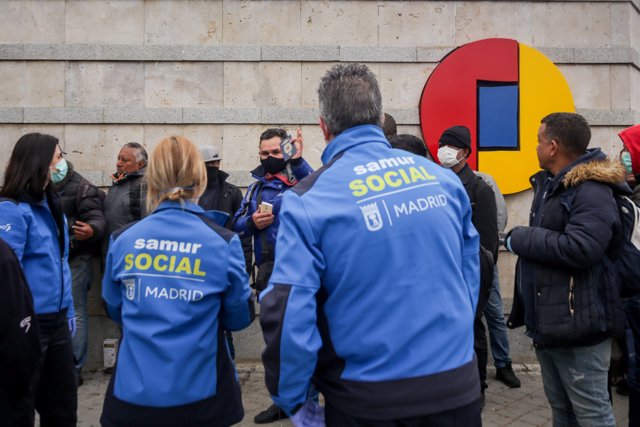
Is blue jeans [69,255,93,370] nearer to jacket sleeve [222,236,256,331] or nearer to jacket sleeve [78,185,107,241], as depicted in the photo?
jacket sleeve [78,185,107,241]

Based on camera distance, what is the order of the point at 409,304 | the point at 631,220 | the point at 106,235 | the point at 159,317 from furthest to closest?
the point at 106,235 < the point at 631,220 < the point at 159,317 < the point at 409,304

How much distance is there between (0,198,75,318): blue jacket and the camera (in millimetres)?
3189

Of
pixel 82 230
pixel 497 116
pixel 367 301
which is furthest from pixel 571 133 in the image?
pixel 82 230

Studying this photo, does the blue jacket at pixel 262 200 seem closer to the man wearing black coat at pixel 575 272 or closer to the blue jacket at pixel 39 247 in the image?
the blue jacket at pixel 39 247

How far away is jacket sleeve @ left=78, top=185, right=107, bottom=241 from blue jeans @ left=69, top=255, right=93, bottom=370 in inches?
13.4

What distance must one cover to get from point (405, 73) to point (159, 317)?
429 centimetres

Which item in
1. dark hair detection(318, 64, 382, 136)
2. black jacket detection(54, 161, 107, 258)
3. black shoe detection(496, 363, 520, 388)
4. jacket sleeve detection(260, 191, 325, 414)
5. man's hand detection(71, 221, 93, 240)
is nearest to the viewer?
jacket sleeve detection(260, 191, 325, 414)

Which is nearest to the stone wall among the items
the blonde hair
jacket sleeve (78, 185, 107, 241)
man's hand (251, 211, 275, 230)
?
jacket sleeve (78, 185, 107, 241)

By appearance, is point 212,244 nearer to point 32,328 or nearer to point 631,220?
point 32,328

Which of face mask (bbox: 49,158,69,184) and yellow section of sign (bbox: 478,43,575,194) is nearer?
face mask (bbox: 49,158,69,184)

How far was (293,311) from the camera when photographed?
6.10ft

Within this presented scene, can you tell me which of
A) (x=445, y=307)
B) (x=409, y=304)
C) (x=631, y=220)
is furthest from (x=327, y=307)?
(x=631, y=220)

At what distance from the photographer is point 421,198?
6.52 ft

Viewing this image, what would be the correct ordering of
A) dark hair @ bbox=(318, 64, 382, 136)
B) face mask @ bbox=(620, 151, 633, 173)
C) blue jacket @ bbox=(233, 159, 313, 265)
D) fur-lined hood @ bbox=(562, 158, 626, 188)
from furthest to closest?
blue jacket @ bbox=(233, 159, 313, 265) → face mask @ bbox=(620, 151, 633, 173) → fur-lined hood @ bbox=(562, 158, 626, 188) → dark hair @ bbox=(318, 64, 382, 136)
